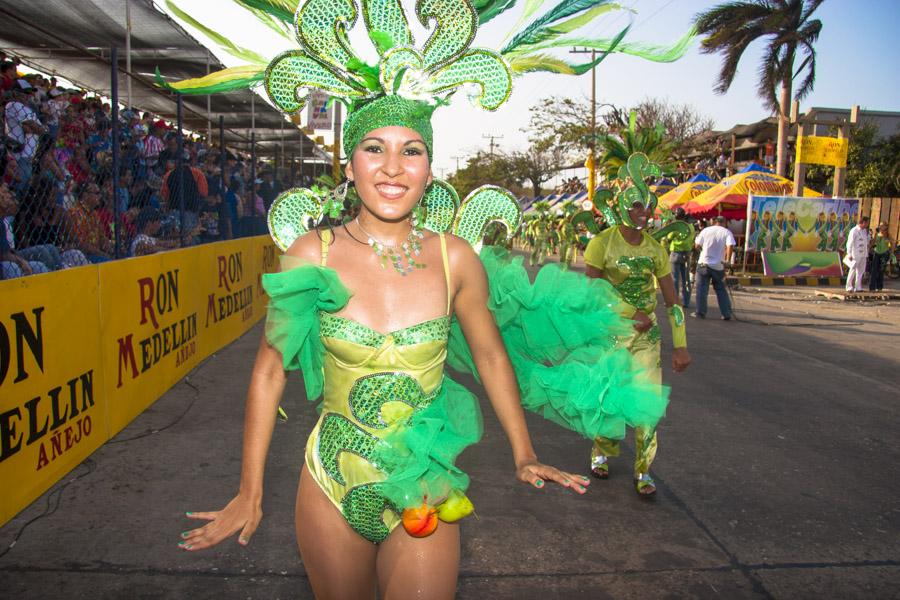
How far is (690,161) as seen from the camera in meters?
39.0

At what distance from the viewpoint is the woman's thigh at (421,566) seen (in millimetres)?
2021

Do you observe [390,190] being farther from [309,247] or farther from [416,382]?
[416,382]

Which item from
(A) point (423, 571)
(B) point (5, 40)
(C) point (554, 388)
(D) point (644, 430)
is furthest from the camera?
(B) point (5, 40)

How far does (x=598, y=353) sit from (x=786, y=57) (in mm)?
23857

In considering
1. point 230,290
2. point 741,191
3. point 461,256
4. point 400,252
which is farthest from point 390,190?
point 741,191

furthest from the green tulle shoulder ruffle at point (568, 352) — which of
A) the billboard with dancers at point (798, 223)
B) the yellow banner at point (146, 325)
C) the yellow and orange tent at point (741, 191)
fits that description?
the yellow and orange tent at point (741, 191)

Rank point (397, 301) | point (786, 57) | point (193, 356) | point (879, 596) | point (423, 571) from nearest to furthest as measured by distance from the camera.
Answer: point (423, 571), point (397, 301), point (879, 596), point (193, 356), point (786, 57)

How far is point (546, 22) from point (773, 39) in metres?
23.6

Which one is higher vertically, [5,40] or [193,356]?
[5,40]

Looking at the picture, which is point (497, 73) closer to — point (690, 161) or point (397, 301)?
point (397, 301)

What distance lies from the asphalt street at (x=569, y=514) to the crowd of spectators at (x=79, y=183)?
1551 millimetres

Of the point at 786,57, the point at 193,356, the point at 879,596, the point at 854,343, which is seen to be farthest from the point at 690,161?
the point at 879,596

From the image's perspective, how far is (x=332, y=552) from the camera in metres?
2.12

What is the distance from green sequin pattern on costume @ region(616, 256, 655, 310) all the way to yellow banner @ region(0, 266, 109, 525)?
3.65 metres
